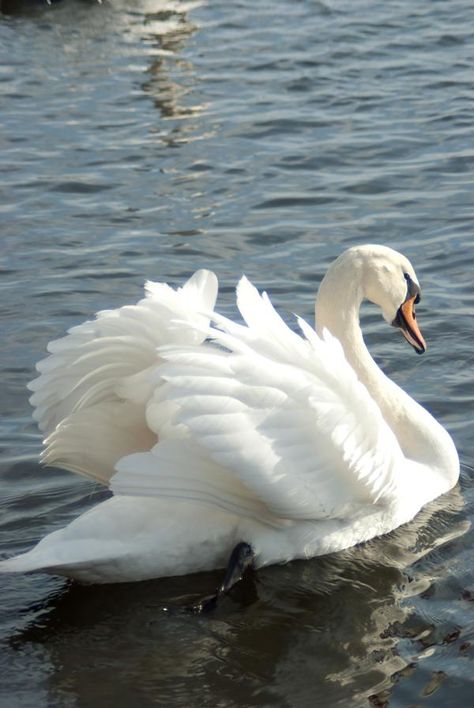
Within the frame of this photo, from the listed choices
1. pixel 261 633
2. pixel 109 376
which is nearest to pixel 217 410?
pixel 109 376

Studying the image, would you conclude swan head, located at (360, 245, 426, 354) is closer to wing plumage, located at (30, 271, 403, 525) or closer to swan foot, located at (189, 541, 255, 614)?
wing plumage, located at (30, 271, 403, 525)

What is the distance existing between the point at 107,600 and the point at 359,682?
1.27m

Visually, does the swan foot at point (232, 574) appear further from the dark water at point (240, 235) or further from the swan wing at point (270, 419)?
the swan wing at point (270, 419)

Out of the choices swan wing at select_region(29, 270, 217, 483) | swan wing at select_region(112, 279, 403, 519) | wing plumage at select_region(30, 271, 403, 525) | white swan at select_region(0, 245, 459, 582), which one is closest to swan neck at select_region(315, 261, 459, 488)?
white swan at select_region(0, 245, 459, 582)

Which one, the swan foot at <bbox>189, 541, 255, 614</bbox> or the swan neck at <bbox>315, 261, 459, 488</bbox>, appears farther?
the swan neck at <bbox>315, 261, 459, 488</bbox>

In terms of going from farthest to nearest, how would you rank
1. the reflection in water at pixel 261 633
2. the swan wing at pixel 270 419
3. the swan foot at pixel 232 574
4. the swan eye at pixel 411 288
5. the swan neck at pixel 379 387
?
the swan eye at pixel 411 288, the swan neck at pixel 379 387, the swan foot at pixel 232 574, the swan wing at pixel 270 419, the reflection in water at pixel 261 633

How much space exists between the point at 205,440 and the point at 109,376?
0.81m

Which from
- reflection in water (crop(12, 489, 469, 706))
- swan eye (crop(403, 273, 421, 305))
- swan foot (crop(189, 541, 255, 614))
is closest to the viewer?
reflection in water (crop(12, 489, 469, 706))

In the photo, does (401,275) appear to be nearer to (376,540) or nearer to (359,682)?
(376,540)

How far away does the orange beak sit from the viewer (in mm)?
7295

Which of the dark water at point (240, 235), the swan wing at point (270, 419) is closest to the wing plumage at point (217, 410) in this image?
the swan wing at point (270, 419)

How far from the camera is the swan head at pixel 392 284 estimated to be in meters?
7.09

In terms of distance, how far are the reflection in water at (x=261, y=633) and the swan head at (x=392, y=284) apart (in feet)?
3.70

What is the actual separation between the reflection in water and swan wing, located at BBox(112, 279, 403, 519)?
16.0 inches
